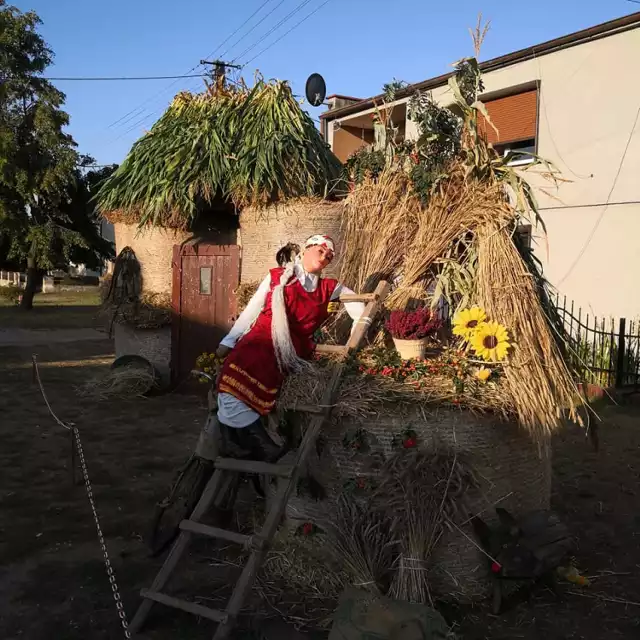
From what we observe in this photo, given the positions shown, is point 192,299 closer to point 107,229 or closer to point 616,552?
point 616,552

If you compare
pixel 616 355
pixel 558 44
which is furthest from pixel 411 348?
pixel 558 44

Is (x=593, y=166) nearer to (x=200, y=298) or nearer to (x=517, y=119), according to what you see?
(x=517, y=119)

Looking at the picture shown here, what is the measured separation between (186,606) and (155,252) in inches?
278

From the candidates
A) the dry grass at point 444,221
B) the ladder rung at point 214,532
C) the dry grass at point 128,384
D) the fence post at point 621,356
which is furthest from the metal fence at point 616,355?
the ladder rung at point 214,532

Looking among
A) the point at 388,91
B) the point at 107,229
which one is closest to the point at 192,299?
the point at 388,91

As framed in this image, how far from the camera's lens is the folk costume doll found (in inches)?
154

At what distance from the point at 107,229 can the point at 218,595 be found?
52.1 meters

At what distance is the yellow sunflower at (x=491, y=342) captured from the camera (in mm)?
3953

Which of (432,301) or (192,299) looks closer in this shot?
(432,301)

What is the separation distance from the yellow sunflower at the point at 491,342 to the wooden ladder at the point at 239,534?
0.73 meters

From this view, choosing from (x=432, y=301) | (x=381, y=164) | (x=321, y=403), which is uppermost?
(x=381, y=164)

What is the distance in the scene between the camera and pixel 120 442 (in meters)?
7.42

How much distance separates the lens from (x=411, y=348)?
4.20 metres

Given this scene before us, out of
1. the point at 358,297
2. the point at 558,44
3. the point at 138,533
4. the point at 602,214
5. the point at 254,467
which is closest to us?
the point at 254,467
